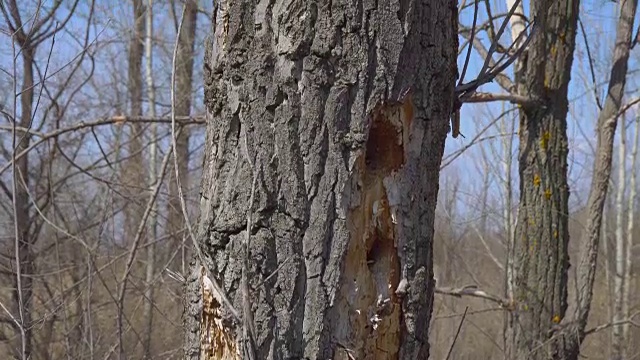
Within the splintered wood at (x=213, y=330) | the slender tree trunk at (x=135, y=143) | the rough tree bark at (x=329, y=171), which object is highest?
the slender tree trunk at (x=135, y=143)

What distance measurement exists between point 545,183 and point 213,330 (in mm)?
3168

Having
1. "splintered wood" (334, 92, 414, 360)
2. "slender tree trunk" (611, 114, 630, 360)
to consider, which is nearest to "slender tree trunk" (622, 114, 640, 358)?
"slender tree trunk" (611, 114, 630, 360)

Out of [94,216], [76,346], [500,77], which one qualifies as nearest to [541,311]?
[500,77]

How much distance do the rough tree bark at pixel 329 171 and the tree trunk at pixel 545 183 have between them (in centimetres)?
288

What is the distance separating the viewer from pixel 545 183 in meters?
4.32

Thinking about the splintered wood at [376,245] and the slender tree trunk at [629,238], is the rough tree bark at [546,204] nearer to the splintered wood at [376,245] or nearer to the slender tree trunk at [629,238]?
the splintered wood at [376,245]

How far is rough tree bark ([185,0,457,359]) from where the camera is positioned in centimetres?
149

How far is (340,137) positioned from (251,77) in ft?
0.76

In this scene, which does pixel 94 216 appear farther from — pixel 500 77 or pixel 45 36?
pixel 500 77

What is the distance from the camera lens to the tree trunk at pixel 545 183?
14.1 feet

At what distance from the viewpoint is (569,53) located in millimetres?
4309

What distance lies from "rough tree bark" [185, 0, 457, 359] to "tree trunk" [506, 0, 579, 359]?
9.46 feet

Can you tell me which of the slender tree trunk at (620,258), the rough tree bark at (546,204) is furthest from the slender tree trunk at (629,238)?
the rough tree bark at (546,204)

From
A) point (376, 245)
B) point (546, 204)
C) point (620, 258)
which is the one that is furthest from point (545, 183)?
point (620, 258)
